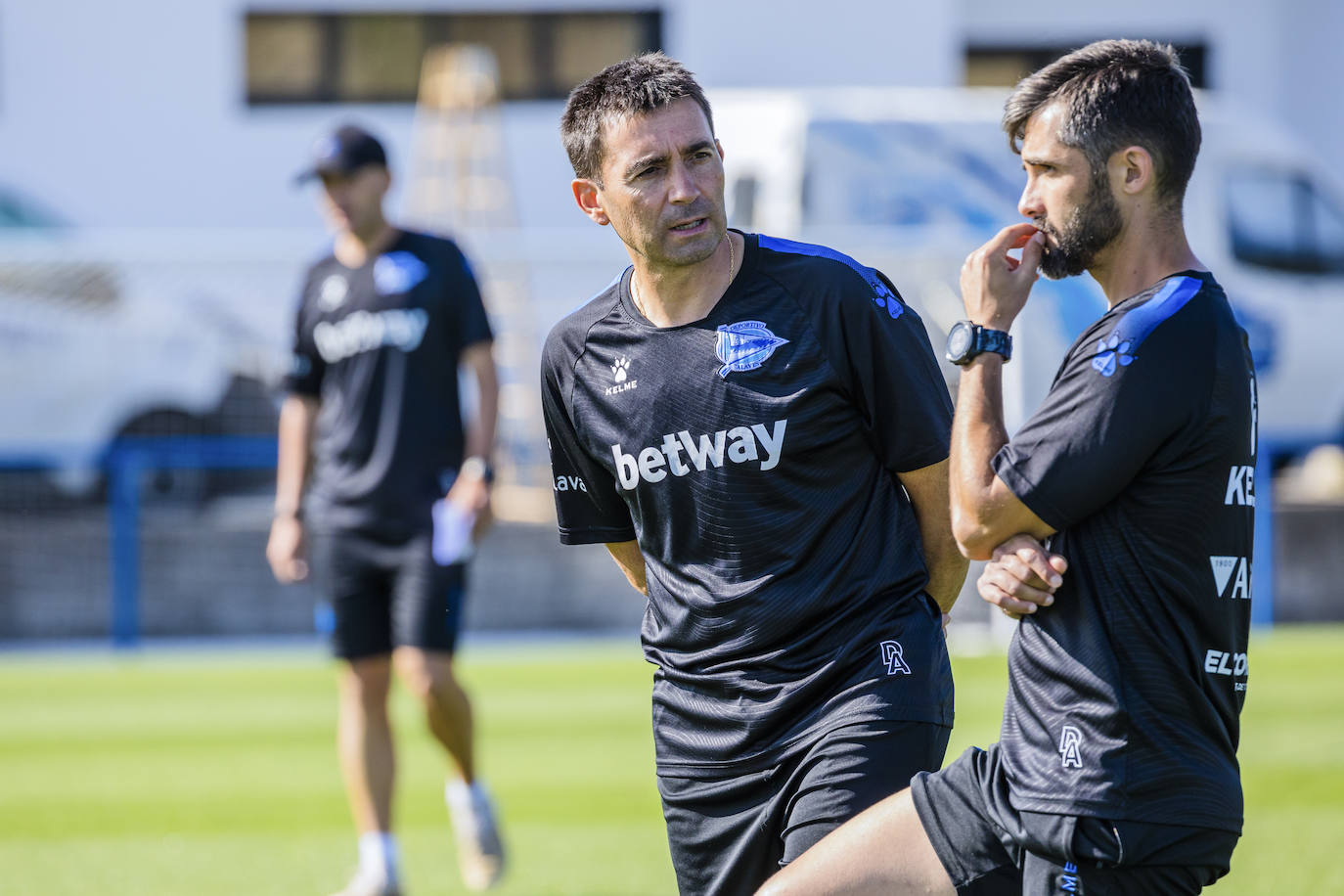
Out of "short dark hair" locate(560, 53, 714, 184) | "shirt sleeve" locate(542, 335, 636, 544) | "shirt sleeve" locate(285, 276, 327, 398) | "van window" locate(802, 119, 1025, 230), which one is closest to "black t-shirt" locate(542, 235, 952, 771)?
"shirt sleeve" locate(542, 335, 636, 544)

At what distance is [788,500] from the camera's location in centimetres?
395

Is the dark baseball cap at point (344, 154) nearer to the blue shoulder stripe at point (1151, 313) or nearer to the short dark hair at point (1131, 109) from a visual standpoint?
the short dark hair at point (1131, 109)

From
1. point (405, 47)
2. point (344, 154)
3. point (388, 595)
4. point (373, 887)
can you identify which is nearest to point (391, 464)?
point (388, 595)

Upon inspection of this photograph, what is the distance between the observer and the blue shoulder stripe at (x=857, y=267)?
4008 millimetres

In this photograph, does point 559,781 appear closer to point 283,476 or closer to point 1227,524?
point 283,476

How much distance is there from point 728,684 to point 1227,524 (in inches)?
45.5

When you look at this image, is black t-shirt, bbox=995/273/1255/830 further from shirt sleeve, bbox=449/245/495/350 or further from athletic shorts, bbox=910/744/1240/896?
shirt sleeve, bbox=449/245/495/350

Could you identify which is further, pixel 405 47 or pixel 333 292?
pixel 405 47

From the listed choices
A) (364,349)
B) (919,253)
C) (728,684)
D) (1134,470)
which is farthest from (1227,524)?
(919,253)

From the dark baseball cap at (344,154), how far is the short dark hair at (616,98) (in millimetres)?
2774

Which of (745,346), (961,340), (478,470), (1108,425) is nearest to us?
(1108,425)

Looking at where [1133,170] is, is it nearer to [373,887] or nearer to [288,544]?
[373,887]

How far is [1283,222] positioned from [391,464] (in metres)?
13.3

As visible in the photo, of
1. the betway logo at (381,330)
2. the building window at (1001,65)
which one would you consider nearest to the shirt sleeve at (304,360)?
the betway logo at (381,330)
